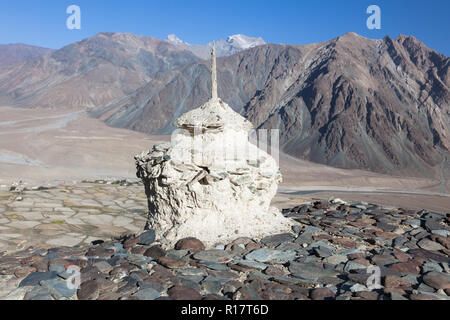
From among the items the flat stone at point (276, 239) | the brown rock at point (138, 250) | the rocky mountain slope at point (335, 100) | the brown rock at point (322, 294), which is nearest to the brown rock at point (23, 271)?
the brown rock at point (138, 250)

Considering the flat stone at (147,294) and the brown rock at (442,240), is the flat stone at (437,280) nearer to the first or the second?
the brown rock at (442,240)

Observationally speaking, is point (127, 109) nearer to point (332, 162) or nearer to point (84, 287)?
point (332, 162)

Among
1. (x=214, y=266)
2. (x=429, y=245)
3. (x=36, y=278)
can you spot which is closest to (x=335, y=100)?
(x=429, y=245)

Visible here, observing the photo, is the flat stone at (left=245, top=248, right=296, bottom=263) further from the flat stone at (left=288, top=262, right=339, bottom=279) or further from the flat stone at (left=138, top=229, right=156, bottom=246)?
the flat stone at (left=138, top=229, right=156, bottom=246)

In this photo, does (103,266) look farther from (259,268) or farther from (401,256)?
(401,256)

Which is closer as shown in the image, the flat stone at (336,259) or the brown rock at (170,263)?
the brown rock at (170,263)
